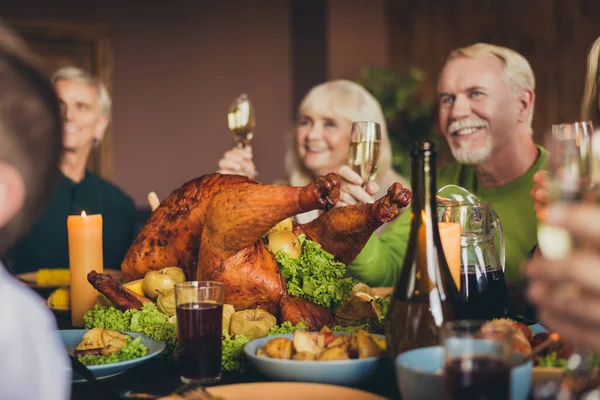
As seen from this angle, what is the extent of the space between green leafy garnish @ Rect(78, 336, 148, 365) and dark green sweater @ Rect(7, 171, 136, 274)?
180cm

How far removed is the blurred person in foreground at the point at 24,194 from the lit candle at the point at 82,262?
1000mm

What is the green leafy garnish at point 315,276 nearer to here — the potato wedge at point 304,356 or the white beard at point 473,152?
the potato wedge at point 304,356

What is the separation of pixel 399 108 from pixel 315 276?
12.4 ft

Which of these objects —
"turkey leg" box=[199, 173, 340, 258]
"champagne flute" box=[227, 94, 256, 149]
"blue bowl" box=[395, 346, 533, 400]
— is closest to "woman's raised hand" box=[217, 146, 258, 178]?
"champagne flute" box=[227, 94, 256, 149]

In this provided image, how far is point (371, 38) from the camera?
5.95 metres

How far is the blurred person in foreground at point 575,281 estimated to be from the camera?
2.02ft

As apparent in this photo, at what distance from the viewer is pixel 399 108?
199 inches

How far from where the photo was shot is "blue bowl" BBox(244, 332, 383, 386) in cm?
101

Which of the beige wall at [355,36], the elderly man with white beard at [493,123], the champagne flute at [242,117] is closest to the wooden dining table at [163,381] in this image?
the champagne flute at [242,117]

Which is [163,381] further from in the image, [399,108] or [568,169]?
[399,108]

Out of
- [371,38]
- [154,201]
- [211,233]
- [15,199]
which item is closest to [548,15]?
[371,38]

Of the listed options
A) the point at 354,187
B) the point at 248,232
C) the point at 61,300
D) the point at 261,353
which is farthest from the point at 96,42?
the point at 261,353

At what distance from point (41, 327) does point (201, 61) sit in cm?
594

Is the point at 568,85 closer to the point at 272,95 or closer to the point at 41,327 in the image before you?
the point at 272,95
